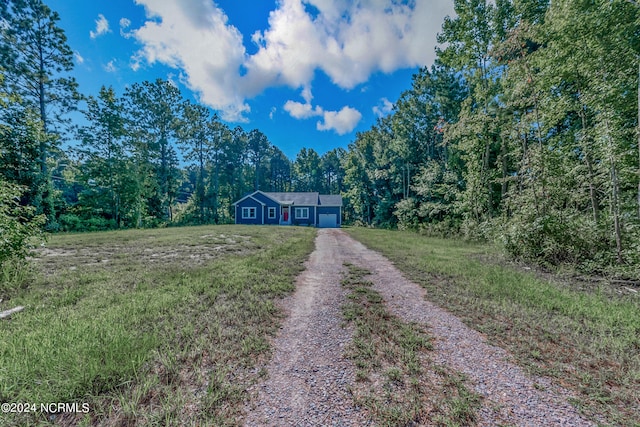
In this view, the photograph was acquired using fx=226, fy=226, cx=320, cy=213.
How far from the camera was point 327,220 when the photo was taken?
83.5ft

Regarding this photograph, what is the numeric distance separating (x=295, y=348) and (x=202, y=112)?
32.2 m

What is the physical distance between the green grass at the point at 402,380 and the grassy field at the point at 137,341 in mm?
1006

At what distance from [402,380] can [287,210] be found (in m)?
23.5

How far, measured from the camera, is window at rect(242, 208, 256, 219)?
24.2 meters

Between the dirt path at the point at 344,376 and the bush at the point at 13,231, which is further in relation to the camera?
the bush at the point at 13,231

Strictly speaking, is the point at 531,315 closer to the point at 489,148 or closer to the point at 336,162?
the point at 489,148

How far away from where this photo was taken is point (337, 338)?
2623 millimetres

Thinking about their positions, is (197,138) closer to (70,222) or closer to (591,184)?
(70,222)

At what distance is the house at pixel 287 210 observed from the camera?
24.2m

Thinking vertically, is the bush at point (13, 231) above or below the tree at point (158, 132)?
below

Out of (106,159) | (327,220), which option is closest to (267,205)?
(327,220)

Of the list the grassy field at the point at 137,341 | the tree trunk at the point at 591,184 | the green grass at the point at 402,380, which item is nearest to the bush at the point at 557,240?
the tree trunk at the point at 591,184

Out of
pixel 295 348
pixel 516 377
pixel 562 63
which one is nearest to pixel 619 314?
pixel 516 377

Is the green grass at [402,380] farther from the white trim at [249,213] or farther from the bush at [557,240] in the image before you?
the white trim at [249,213]
